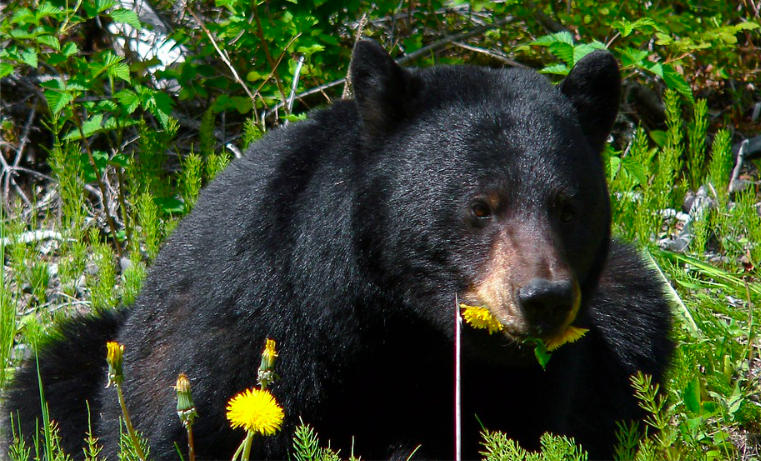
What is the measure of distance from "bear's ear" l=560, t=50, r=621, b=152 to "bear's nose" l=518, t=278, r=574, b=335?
907mm

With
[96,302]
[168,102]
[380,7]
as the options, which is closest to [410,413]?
[96,302]

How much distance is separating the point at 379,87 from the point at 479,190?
1.79ft

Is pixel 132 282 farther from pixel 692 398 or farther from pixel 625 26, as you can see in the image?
pixel 625 26

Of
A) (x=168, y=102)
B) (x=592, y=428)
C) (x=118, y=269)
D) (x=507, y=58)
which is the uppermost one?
(x=168, y=102)

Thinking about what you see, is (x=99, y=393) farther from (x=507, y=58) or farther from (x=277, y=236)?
(x=507, y=58)

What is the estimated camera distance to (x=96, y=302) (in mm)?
4906

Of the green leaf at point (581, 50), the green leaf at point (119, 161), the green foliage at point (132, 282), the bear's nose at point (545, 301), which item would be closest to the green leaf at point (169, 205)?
the green leaf at point (119, 161)

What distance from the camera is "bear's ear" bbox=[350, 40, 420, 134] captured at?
11.1 feet

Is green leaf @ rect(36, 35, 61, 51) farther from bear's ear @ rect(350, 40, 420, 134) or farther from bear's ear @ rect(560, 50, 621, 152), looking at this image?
bear's ear @ rect(560, 50, 621, 152)

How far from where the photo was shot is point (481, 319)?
3.10 m

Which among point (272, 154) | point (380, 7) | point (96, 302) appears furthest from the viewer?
point (380, 7)

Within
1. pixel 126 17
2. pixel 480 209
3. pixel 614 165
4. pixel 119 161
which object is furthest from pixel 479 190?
pixel 119 161

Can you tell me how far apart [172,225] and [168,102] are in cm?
69

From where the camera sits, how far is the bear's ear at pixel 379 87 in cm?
Answer: 340
